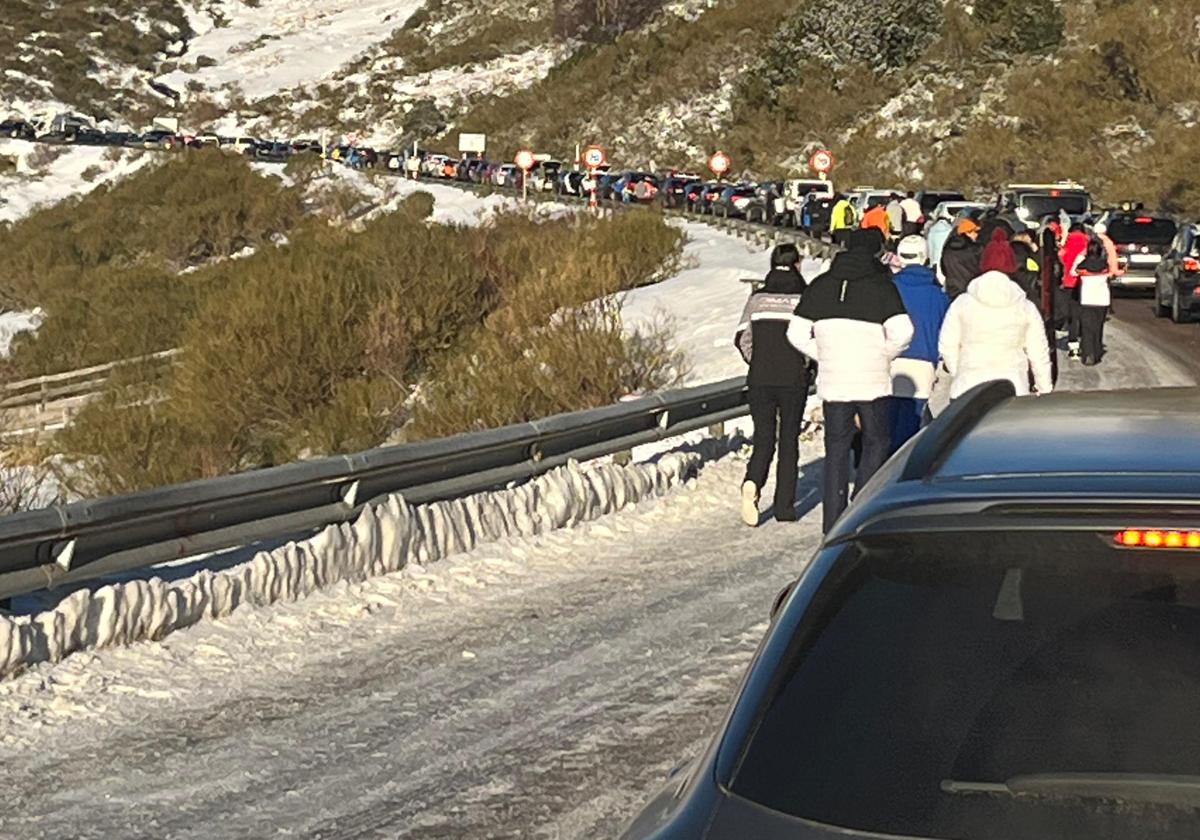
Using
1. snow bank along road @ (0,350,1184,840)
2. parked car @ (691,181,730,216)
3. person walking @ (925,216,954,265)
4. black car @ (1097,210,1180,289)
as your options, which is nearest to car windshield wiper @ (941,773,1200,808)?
snow bank along road @ (0,350,1184,840)

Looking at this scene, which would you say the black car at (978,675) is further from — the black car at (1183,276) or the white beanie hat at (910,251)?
the black car at (1183,276)

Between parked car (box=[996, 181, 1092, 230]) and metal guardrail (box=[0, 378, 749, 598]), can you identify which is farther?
parked car (box=[996, 181, 1092, 230])

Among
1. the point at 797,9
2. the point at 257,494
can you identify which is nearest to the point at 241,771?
the point at 257,494

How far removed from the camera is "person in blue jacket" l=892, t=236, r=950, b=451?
457 inches

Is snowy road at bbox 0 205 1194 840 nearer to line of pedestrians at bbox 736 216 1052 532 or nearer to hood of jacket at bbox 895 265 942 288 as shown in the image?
line of pedestrians at bbox 736 216 1052 532

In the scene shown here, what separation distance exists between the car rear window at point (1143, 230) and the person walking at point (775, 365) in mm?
20920

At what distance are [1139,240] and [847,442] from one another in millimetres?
22794

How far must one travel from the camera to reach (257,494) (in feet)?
33.5

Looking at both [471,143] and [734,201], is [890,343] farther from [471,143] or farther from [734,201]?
[471,143]

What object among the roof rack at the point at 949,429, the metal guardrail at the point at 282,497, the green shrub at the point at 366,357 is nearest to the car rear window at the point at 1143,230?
the green shrub at the point at 366,357

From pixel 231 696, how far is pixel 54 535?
1150mm

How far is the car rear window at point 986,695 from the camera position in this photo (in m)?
2.78

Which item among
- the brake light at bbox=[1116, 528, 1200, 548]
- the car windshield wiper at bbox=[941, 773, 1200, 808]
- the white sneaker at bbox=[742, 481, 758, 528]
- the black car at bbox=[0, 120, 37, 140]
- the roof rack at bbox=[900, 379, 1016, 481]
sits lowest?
the black car at bbox=[0, 120, 37, 140]

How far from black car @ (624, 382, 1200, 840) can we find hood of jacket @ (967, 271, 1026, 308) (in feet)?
25.3
